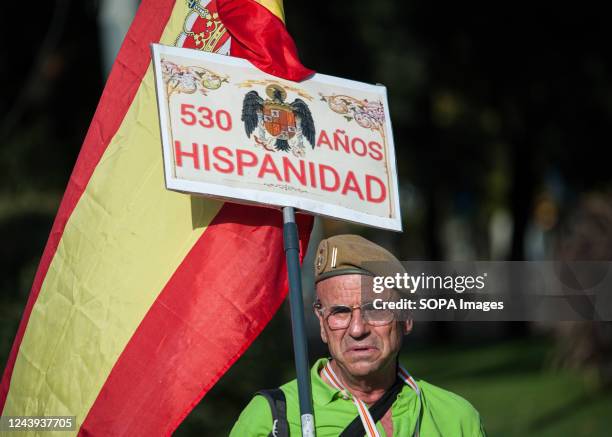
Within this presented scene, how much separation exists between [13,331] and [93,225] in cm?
428

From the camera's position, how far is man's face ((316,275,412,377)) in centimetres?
345

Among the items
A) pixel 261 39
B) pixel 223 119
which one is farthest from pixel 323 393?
pixel 261 39

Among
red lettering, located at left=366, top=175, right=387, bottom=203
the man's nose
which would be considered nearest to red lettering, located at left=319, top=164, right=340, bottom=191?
red lettering, located at left=366, top=175, right=387, bottom=203

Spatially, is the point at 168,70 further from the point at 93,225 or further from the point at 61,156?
the point at 61,156

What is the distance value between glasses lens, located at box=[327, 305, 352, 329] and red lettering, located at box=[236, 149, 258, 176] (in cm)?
52

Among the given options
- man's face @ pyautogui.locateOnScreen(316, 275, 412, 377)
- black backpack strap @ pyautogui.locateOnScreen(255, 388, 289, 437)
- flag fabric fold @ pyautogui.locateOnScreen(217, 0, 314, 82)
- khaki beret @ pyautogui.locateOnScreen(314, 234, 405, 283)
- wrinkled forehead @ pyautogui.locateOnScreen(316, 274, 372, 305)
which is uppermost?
flag fabric fold @ pyautogui.locateOnScreen(217, 0, 314, 82)

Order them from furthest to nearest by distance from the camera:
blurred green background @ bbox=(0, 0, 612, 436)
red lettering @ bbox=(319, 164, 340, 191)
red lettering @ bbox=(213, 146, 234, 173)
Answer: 1. blurred green background @ bbox=(0, 0, 612, 436)
2. red lettering @ bbox=(319, 164, 340, 191)
3. red lettering @ bbox=(213, 146, 234, 173)

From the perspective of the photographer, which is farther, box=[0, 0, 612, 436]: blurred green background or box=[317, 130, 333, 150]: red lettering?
box=[0, 0, 612, 436]: blurred green background

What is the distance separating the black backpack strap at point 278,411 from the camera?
11.0ft

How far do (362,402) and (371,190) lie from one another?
0.71 m

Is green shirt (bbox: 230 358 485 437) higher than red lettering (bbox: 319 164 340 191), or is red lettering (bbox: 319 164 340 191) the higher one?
red lettering (bbox: 319 164 340 191)

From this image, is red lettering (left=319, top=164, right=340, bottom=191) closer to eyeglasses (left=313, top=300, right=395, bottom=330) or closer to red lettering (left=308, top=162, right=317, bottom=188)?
red lettering (left=308, top=162, right=317, bottom=188)

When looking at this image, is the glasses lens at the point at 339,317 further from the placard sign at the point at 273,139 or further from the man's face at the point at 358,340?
the placard sign at the point at 273,139

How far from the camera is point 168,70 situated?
3.60 metres
